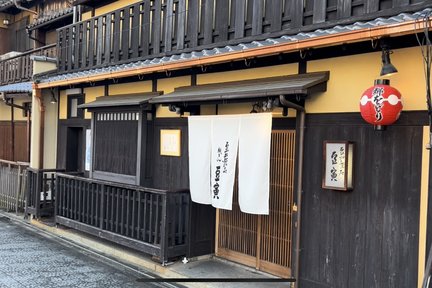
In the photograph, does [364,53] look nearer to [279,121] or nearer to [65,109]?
[279,121]

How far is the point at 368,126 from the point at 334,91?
0.83 metres

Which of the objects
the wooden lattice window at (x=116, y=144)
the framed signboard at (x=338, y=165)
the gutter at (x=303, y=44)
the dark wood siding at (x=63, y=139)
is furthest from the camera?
the dark wood siding at (x=63, y=139)

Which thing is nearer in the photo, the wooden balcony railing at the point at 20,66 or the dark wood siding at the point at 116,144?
the dark wood siding at the point at 116,144

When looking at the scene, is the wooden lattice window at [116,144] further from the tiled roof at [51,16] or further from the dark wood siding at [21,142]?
the dark wood siding at [21,142]

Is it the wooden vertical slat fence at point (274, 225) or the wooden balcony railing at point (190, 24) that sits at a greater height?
the wooden balcony railing at point (190, 24)

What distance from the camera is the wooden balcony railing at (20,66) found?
16867 mm

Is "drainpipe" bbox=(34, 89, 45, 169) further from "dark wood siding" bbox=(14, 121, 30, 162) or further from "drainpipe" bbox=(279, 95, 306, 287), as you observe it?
"drainpipe" bbox=(279, 95, 306, 287)

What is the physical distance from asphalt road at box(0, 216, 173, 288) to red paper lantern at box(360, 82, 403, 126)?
16.9 feet

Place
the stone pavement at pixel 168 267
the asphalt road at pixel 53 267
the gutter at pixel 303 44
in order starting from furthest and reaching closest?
the asphalt road at pixel 53 267 < the stone pavement at pixel 168 267 < the gutter at pixel 303 44

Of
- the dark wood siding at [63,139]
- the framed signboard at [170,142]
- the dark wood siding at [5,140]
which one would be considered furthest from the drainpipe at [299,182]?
the dark wood siding at [5,140]

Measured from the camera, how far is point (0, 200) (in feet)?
52.4

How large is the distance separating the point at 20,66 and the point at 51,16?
2482 millimetres

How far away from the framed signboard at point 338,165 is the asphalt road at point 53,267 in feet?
13.0

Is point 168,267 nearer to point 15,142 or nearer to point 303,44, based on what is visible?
point 303,44
